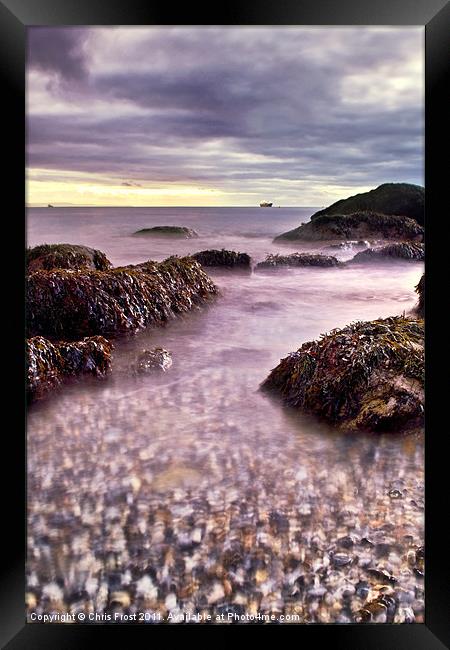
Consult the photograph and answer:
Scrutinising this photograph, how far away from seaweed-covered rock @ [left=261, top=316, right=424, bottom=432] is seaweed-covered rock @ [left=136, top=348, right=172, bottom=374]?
494mm

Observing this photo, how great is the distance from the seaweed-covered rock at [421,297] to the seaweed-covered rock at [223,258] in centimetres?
82

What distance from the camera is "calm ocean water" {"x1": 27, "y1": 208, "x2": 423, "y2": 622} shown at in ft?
7.20

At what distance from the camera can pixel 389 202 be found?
242 centimetres

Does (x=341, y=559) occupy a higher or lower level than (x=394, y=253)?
lower

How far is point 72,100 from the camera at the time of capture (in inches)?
93.8

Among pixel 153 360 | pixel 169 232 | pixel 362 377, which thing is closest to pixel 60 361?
pixel 153 360

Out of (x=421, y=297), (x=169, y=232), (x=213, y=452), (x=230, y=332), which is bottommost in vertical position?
(x=213, y=452)

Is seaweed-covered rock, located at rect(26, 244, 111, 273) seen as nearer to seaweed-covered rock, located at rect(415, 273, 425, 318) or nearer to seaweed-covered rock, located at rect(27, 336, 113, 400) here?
seaweed-covered rock, located at rect(27, 336, 113, 400)

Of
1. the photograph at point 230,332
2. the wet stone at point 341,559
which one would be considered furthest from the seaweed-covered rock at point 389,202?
the wet stone at point 341,559

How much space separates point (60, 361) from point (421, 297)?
1.73m

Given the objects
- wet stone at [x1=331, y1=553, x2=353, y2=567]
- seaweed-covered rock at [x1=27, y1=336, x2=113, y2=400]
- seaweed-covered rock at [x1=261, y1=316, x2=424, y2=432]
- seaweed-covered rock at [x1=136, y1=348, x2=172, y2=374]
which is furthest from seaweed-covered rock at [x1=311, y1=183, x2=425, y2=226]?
wet stone at [x1=331, y1=553, x2=353, y2=567]

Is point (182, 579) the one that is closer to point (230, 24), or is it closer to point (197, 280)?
point (197, 280)

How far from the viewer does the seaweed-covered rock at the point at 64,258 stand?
2361 mm

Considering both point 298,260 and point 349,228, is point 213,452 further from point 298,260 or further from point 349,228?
point 349,228
